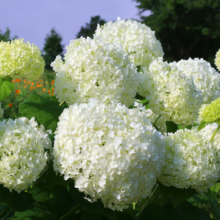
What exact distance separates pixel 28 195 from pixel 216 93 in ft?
7.08

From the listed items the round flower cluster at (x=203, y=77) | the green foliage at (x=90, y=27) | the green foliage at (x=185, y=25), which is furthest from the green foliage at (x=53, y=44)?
the round flower cluster at (x=203, y=77)

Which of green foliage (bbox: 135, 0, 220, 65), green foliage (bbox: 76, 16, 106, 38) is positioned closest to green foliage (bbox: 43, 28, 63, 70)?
green foliage (bbox: 76, 16, 106, 38)

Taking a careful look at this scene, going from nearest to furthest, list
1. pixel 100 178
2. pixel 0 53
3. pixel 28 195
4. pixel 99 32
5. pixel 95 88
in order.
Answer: pixel 100 178 → pixel 28 195 → pixel 95 88 → pixel 0 53 → pixel 99 32

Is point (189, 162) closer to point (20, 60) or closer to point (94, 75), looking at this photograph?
point (94, 75)

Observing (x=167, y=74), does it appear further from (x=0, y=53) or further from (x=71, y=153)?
(x=0, y=53)

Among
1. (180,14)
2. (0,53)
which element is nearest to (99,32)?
(0,53)

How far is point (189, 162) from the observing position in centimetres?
196

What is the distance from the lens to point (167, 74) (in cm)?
235

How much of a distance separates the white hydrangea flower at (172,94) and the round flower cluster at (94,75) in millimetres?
310

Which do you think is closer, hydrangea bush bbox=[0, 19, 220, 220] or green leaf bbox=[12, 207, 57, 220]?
hydrangea bush bbox=[0, 19, 220, 220]

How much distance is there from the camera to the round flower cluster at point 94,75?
197 cm

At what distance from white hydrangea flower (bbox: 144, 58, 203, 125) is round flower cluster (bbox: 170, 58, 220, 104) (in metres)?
0.57

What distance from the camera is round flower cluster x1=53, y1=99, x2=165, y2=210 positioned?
1.56 meters

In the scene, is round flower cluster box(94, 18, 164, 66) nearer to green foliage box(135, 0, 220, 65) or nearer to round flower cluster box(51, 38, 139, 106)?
round flower cluster box(51, 38, 139, 106)
